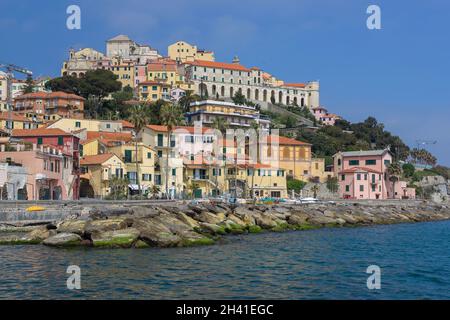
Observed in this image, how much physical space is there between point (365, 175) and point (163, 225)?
209ft

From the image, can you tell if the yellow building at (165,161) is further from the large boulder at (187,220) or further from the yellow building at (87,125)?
the large boulder at (187,220)

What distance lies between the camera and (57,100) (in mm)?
121062

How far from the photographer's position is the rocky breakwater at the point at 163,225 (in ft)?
124

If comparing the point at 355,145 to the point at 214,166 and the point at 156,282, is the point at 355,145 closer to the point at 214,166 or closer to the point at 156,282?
the point at 214,166

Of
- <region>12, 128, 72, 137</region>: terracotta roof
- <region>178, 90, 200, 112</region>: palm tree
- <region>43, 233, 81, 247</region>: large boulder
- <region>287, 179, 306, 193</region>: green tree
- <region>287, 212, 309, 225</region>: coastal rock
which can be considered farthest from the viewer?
<region>178, 90, 200, 112</region>: palm tree

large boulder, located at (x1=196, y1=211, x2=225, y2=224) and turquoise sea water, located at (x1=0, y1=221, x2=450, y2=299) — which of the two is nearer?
turquoise sea water, located at (x1=0, y1=221, x2=450, y2=299)

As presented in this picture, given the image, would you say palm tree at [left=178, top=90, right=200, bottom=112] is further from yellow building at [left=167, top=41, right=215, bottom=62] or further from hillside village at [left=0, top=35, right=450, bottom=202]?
yellow building at [left=167, top=41, right=215, bottom=62]

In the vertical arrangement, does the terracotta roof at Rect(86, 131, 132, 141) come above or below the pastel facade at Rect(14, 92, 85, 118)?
below

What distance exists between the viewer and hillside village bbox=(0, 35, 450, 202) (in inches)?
2788

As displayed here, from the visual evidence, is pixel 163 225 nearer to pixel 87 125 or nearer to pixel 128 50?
pixel 87 125

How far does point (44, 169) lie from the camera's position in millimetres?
60594

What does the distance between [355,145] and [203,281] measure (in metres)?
111

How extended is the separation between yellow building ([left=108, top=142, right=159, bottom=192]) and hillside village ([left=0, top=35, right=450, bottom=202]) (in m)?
0.15

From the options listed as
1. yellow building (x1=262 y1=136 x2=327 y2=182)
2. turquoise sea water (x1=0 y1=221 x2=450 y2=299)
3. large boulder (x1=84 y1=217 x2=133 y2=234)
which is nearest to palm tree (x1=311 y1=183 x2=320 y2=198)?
yellow building (x1=262 y1=136 x2=327 y2=182)
